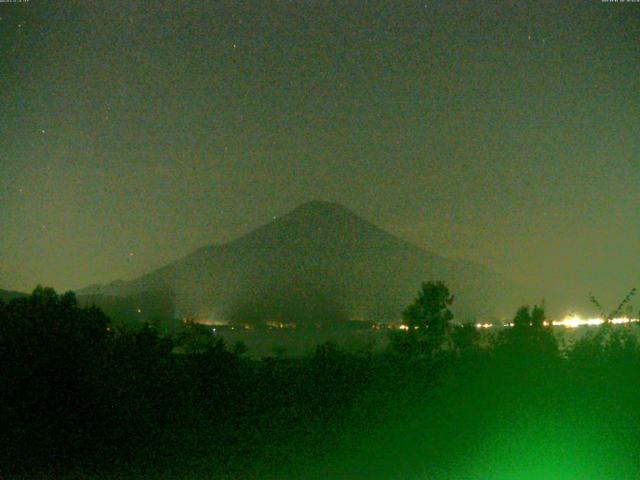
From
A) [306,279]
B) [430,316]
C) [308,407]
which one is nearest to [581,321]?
[308,407]

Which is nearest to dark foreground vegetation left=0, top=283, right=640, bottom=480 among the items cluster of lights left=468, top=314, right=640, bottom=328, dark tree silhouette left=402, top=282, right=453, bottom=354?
cluster of lights left=468, top=314, right=640, bottom=328

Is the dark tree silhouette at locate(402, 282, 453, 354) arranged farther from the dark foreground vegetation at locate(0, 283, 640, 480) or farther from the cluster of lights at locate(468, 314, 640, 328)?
the dark foreground vegetation at locate(0, 283, 640, 480)

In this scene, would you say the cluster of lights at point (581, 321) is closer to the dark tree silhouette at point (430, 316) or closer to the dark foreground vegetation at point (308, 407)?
the dark foreground vegetation at point (308, 407)

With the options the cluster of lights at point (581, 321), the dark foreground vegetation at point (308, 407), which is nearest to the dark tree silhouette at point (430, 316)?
the cluster of lights at point (581, 321)

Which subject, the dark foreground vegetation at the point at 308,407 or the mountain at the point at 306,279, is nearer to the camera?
the dark foreground vegetation at the point at 308,407

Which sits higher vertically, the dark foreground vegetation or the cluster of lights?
the cluster of lights

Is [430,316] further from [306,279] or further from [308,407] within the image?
[306,279]

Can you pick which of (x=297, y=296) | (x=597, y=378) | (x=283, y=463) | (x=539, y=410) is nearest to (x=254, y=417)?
(x=283, y=463)

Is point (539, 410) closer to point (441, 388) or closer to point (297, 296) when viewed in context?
point (441, 388)
